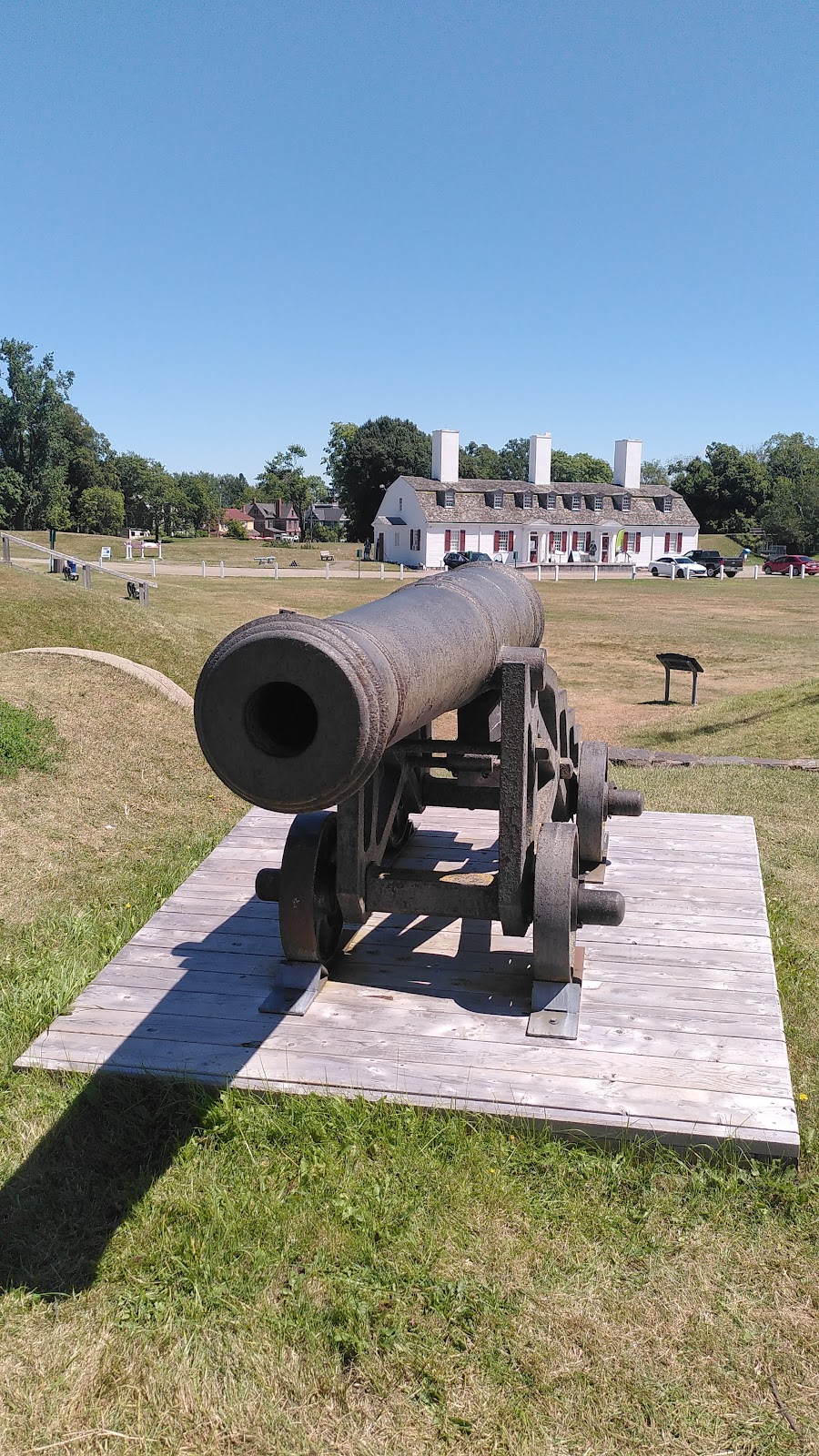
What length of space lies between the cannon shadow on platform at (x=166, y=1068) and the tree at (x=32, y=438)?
205ft

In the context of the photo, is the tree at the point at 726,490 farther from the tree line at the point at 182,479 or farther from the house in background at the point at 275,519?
the house in background at the point at 275,519

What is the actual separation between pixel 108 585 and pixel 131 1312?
2706 cm

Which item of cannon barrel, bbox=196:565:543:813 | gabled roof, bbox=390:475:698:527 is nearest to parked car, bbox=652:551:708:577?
gabled roof, bbox=390:475:698:527

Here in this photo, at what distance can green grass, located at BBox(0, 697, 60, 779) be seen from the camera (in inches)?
303

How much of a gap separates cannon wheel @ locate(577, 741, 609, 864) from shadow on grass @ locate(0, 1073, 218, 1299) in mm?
2545

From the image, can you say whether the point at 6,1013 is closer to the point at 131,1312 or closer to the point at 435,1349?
the point at 131,1312

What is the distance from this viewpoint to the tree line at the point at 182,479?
204 feet

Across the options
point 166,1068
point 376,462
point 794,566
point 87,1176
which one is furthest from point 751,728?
point 376,462

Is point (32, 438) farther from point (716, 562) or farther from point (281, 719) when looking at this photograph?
point (281, 719)

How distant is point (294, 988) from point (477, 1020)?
0.73 m

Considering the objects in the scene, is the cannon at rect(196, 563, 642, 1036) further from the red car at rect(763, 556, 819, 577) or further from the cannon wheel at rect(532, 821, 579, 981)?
the red car at rect(763, 556, 819, 577)

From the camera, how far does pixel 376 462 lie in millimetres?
68875

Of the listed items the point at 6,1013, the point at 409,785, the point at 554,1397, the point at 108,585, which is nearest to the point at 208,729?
the point at 554,1397

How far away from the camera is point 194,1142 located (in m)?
3.48
